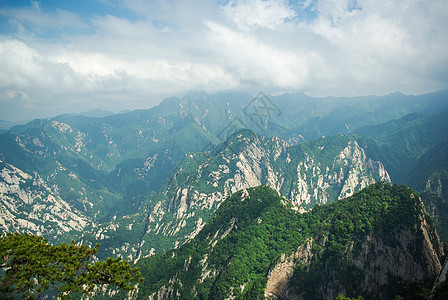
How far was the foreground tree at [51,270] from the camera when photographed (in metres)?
29.6

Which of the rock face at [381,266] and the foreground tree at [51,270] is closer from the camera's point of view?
the foreground tree at [51,270]

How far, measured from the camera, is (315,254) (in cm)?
8525

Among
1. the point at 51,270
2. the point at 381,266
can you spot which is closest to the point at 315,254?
the point at 381,266

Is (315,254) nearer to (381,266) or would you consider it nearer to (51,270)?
(381,266)

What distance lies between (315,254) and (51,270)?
7807 cm

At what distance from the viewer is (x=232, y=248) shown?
10694 cm

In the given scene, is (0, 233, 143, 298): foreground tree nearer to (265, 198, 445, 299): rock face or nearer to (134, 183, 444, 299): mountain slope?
(134, 183, 444, 299): mountain slope

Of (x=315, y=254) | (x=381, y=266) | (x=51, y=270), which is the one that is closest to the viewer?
(x=51, y=270)

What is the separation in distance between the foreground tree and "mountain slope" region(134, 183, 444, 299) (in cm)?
6086

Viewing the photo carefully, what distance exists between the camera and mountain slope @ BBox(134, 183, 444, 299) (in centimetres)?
7356

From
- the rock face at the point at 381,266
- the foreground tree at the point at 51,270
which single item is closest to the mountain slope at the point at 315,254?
the rock face at the point at 381,266

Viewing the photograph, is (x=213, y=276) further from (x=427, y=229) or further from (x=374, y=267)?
(x=427, y=229)

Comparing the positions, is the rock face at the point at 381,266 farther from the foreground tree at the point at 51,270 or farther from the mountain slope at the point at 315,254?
the foreground tree at the point at 51,270

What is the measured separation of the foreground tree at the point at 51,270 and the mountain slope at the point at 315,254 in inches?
2396
